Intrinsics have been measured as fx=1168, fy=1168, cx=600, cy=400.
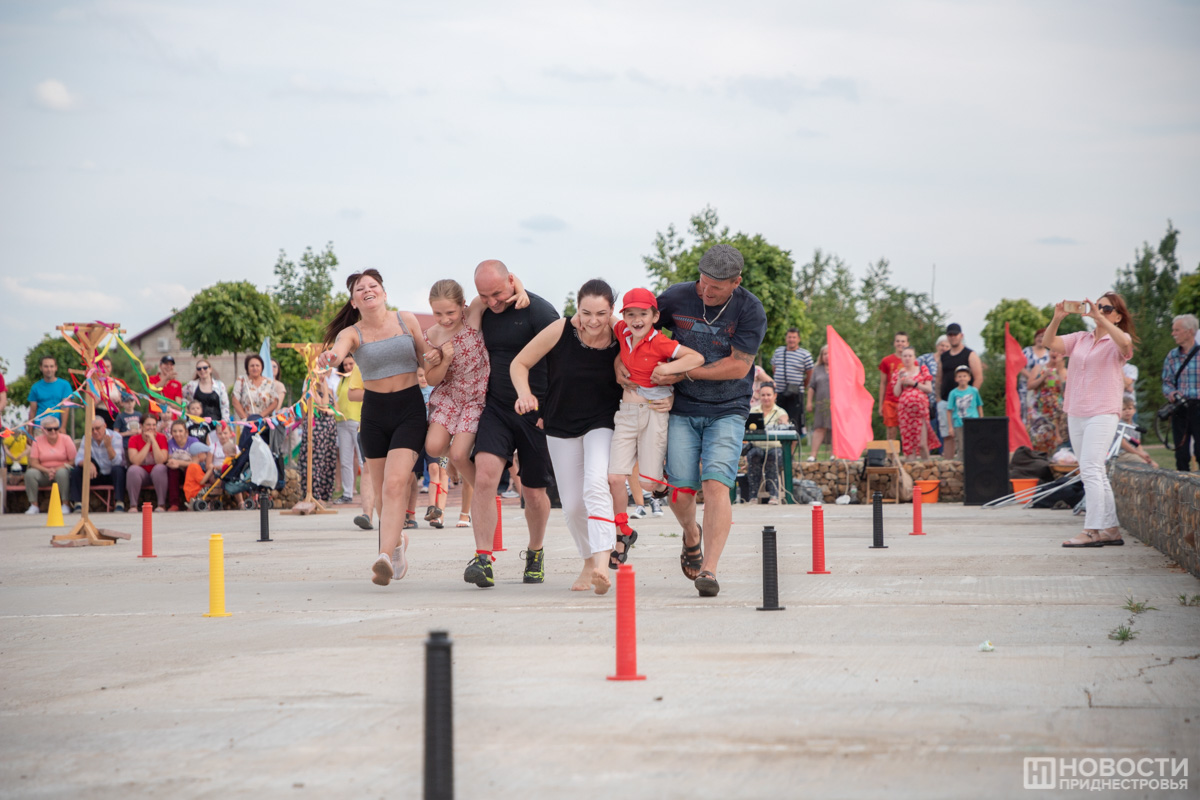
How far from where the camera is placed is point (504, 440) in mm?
8281

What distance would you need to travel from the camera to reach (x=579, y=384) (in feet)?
26.0

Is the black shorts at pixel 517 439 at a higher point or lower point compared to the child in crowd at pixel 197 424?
lower

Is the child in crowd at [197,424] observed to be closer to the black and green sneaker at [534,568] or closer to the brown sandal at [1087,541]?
the black and green sneaker at [534,568]

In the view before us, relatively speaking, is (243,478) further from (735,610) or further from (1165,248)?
(1165,248)

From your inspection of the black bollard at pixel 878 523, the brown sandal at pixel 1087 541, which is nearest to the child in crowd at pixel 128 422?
the black bollard at pixel 878 523

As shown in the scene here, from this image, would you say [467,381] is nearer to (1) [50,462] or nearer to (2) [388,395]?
(2) [388,395]

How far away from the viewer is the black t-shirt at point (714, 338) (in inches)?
306

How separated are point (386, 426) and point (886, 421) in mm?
13548

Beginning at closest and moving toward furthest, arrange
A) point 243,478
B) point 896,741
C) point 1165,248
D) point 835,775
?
point 835,775
point 896,741
point 243,478
point 1165,248

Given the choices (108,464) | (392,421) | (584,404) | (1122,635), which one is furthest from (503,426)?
(108,464)

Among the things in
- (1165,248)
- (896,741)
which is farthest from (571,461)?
(1165,248)

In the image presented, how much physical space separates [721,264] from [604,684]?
11.2 ft

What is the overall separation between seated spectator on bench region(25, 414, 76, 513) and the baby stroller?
2.25 metres

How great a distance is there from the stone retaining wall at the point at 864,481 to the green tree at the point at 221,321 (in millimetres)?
34791
